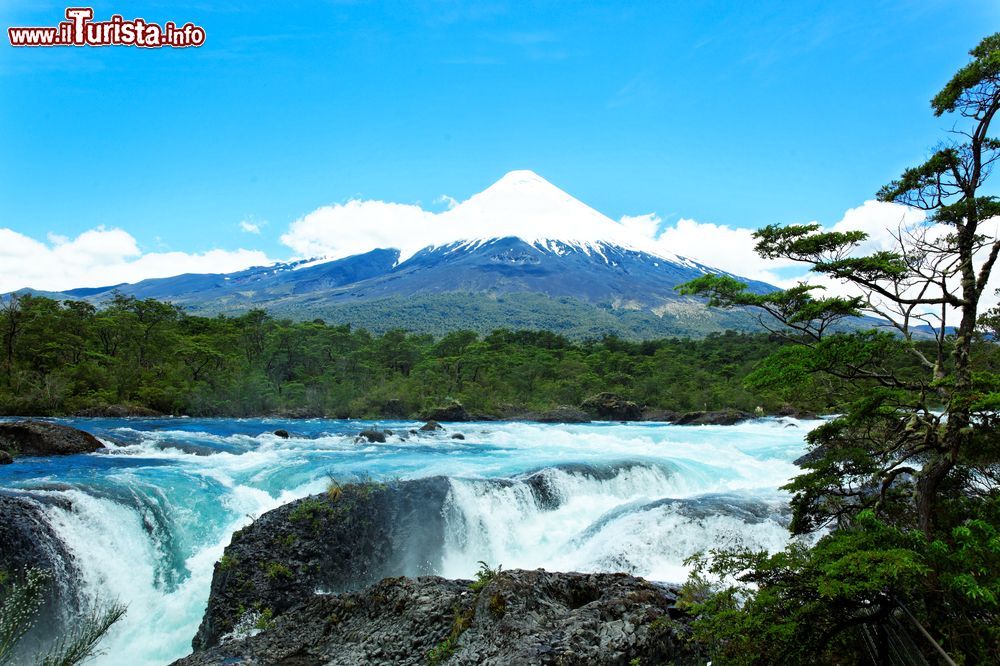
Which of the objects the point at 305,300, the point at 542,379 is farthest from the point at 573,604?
the point at 305,300

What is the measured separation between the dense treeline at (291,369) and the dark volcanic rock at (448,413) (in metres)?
2.07

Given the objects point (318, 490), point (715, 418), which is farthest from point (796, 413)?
point (318, 490)

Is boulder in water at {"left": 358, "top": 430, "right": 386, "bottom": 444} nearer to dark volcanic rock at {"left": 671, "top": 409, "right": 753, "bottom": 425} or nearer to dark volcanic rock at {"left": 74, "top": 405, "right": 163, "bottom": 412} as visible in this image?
dark volcanic rock at {"left": 74, "top": 405, "right": 163, "bottom": 412}

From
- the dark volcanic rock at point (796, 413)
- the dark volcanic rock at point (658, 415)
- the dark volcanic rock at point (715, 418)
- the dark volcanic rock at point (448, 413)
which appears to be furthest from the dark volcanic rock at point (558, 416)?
the dark volcanic rock at point (796, 413)

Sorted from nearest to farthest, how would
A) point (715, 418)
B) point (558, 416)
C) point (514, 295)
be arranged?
point (715, 418) → point (558, 416) → point (514, 295)

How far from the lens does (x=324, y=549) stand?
764 cm

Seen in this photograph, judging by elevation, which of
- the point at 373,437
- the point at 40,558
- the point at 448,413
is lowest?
the point at 448,413

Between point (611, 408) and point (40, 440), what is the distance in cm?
3314

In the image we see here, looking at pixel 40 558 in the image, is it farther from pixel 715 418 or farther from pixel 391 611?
pixel 715 418

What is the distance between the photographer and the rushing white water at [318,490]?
7922 mm

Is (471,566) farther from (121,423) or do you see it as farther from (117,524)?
(121,423)

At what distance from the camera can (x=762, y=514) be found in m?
10.2

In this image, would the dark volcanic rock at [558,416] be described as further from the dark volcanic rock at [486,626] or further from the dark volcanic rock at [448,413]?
the dark volcanic rock at [486,626]

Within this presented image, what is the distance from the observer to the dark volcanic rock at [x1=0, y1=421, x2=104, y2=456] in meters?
13.5
